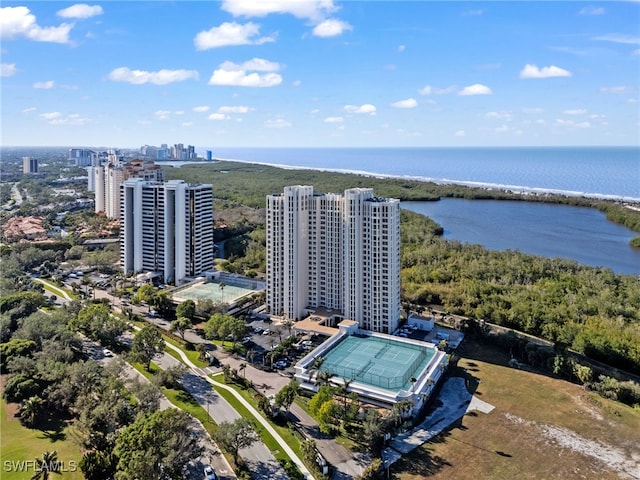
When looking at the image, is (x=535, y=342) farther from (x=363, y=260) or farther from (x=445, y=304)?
(x=363, y=260)

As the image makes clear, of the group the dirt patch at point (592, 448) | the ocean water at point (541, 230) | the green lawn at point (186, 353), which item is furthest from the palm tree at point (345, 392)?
the ocean water at point (541, 230)

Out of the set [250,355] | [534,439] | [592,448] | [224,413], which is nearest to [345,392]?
[224,413]

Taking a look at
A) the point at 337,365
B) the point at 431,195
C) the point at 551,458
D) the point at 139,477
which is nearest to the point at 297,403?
the point at 337,365

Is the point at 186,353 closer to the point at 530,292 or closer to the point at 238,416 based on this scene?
the point at 238,416

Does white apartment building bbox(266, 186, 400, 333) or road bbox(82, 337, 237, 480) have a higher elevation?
white apartment building bbox(266, 186, 400, 333)

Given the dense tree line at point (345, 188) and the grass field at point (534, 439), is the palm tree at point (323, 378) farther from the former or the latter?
the dense tree line at point (345, 188)

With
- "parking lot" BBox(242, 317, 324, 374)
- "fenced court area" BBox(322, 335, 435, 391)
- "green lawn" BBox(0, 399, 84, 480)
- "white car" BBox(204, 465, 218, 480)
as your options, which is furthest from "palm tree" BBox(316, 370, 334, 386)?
"green lawn" BBox(0, 399, 84, 480)

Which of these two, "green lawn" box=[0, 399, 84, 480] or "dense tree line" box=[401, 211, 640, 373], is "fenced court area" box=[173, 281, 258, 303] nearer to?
"dense tree line" box=[401, 211, 640, 373]
